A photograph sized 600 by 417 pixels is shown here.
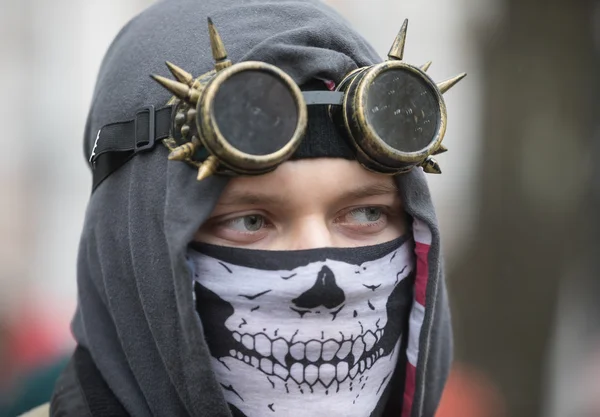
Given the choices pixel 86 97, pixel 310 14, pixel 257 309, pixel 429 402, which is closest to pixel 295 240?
pixel 257 309

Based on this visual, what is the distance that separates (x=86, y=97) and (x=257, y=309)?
379cm

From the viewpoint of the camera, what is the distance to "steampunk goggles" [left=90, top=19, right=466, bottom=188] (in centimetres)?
166

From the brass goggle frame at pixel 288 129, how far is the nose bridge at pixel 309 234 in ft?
0.64

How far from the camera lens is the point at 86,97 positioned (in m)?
5.12

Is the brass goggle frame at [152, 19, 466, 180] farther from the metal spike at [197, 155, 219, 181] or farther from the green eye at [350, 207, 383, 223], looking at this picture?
the green eye at [350, 207, 383, 223]

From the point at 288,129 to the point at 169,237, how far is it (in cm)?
41

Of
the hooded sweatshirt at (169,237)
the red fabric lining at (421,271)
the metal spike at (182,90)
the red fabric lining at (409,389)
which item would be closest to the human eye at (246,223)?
the hooded sweatshirt at (169,237)

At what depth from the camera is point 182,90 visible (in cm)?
171

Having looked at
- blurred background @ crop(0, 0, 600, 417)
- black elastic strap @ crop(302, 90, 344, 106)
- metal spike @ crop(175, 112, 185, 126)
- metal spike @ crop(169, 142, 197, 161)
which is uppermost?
black elastic strap @ crop(302, 90, 344, 106)

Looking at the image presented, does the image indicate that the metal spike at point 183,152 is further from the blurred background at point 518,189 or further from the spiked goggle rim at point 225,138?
the blurred background at point 518,189

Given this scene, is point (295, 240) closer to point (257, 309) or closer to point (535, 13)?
point (257, 309)

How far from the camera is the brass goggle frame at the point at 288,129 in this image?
165cm

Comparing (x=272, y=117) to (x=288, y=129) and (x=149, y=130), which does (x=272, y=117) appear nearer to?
(x=288, y=129)

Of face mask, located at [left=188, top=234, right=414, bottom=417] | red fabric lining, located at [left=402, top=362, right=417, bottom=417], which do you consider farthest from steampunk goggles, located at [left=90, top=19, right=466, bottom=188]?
red fabric lining, located at [left=402, top=362, right=417, bottom=417]
